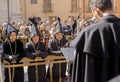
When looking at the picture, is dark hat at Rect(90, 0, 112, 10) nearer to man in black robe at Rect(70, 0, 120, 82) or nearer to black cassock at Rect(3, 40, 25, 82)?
man in black robe at Rect(70, 0, 120, 82)

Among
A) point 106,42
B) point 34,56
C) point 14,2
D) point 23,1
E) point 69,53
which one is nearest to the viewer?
point 106,42

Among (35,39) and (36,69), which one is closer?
(36,69)

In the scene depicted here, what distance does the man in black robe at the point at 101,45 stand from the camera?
3.78 m

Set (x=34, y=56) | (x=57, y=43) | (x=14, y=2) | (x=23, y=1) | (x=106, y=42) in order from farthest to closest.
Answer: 1. (x=23, y=1)
2. (x=14, y=2)
3. (x=57, y=43)
4. (x=34, y=56)
5. (x=106, y=42)

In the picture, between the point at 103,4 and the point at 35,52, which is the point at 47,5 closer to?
the point at 35,52

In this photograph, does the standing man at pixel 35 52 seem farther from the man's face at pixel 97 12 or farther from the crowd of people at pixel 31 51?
the man's face at pixel 97 12

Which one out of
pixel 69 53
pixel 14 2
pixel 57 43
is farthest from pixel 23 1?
pixel 69 53

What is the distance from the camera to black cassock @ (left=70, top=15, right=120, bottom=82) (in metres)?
3.78

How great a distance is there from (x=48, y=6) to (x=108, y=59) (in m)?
36.3

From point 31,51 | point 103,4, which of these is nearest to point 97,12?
point 103,4

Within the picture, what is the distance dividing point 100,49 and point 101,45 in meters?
0.05

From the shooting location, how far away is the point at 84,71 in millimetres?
A: 3906

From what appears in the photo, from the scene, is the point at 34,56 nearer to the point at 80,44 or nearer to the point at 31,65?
the point at 31,65

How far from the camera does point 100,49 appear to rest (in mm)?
3793
